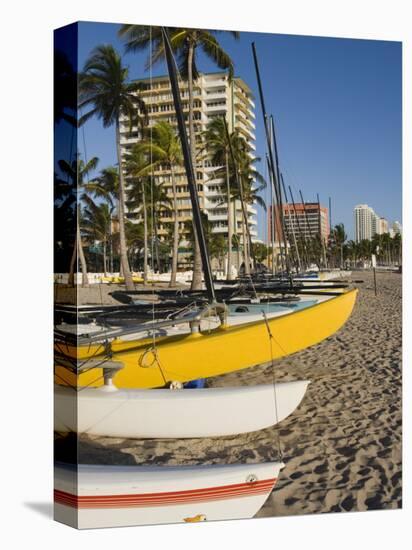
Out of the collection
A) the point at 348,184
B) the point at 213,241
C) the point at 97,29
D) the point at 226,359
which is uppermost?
the point at 97,29

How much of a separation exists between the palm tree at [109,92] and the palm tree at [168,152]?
0.27m

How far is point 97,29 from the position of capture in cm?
559

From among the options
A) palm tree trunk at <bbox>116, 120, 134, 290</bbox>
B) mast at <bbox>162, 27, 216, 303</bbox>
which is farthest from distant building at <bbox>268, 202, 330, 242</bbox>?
palm tree trunk at <bbox>116, 120, 134, 290</bbox>

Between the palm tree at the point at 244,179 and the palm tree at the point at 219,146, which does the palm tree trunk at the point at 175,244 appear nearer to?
the palm tree at the point at 219,146

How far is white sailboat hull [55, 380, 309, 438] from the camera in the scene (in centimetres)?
567

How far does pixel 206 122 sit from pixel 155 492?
2.93 m

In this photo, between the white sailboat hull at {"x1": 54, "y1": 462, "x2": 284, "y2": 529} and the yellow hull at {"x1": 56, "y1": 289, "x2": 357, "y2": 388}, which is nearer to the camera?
the white sailboat hull at {"x1": 54, "y1": 462, "x2": 284, "y2": 529}

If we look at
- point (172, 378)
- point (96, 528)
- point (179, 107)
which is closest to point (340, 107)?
point (179, 107)

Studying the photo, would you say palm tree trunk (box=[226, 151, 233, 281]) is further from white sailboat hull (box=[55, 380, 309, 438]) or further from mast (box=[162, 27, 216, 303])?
white sailboat hull (box=[55, 380, 309, 438])

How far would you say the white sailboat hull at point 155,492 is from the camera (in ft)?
18.1

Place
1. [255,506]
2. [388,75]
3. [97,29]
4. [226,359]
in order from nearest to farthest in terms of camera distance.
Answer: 1. [97,29]
2. [255,506]
3. [226,359]
4. [388,75]

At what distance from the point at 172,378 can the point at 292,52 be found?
2.89 metres

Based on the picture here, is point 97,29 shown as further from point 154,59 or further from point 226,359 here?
point 226,359

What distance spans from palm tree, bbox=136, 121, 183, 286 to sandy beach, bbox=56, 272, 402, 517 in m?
1.26
